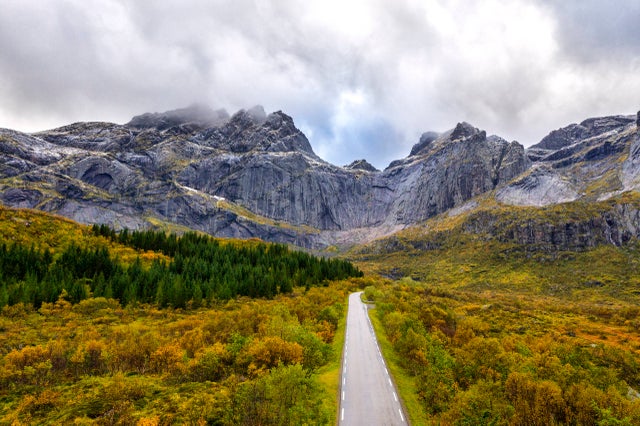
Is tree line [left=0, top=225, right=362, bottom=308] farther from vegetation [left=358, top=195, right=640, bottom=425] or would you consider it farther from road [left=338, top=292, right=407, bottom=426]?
road [left=338, top=292, right=407, bottom=426]

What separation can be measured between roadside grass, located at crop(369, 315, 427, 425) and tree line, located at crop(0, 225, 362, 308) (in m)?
45.7

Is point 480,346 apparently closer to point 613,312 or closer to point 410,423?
point 410,423

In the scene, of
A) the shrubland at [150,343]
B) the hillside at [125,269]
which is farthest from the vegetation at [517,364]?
the hillside at [125,269]

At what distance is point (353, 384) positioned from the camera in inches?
1164

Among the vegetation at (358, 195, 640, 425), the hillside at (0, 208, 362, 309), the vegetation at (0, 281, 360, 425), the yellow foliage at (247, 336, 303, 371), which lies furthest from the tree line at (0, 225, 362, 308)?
the yellow foliage at (247, 336, 303, 371)

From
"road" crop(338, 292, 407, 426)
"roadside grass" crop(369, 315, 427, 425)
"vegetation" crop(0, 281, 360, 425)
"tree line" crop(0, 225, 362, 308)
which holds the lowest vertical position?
"roadside grass" crop(369, 315, 427, 425)

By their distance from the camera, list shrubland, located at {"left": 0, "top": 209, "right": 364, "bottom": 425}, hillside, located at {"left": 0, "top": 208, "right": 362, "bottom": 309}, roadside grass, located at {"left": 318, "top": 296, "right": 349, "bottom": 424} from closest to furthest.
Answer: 1. shrubland, located at {"left": 0, "top": 209, "right": 364, "bottom": 425}
2. roadside grass, located at {"left": 318, "top": 296, "right": 349, "bottom": 424}
3. hillside, located at {"left": 0, "top": 208, "right": 362, "bottom": 309}

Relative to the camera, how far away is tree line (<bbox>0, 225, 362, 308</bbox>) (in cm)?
Result: 6378

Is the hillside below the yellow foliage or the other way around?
the other way around

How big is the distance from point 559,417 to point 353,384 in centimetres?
1584

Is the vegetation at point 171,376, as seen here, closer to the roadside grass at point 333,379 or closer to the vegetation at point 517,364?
the roadside grass at point 333,379

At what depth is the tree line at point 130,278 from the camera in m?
63.8

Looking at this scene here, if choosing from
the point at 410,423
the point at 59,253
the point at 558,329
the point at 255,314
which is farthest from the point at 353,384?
the point at 59,253

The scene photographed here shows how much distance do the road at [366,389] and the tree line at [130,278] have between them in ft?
141
